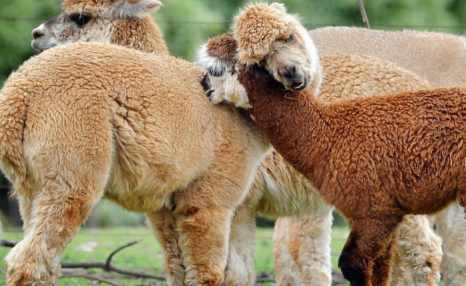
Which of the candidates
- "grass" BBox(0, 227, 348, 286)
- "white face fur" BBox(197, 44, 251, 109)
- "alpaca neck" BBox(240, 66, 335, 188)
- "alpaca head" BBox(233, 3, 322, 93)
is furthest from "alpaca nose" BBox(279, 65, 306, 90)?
"grass" BBox(0, 227, 348, 286)

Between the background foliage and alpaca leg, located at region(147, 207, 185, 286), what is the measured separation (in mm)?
3930

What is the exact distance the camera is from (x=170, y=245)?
507 cm

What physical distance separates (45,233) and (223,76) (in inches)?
66.5

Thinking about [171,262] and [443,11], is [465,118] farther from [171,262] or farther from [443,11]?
[443,11]

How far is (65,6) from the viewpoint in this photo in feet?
18.7

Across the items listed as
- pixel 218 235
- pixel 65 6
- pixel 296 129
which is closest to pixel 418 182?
pixel 296 129

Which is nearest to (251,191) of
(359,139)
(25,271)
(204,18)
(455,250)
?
(359,139)

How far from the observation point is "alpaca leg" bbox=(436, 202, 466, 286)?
5.98 metres

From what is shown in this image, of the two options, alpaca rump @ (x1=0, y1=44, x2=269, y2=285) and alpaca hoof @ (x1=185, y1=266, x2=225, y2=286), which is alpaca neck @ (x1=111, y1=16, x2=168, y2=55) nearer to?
alpaca rump @ (x1=0, y1=44, x2=269, y2=285)

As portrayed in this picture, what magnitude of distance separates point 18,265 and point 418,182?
2.50 metres

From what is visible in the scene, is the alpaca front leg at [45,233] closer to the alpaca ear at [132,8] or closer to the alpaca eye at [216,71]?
the alpaca eye at [216,71]

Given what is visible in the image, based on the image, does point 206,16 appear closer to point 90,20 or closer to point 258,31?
point 90,20

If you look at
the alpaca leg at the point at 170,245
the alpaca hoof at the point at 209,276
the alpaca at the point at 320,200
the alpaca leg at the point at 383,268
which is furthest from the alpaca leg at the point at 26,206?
the alpaca leg at the point at 383,268

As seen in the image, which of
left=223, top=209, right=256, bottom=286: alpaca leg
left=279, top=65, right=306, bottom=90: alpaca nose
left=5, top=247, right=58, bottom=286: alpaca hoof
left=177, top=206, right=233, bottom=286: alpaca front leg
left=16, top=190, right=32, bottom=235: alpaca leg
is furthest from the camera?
left=223, top=209, right=256, bottom=286: alpaca leg
